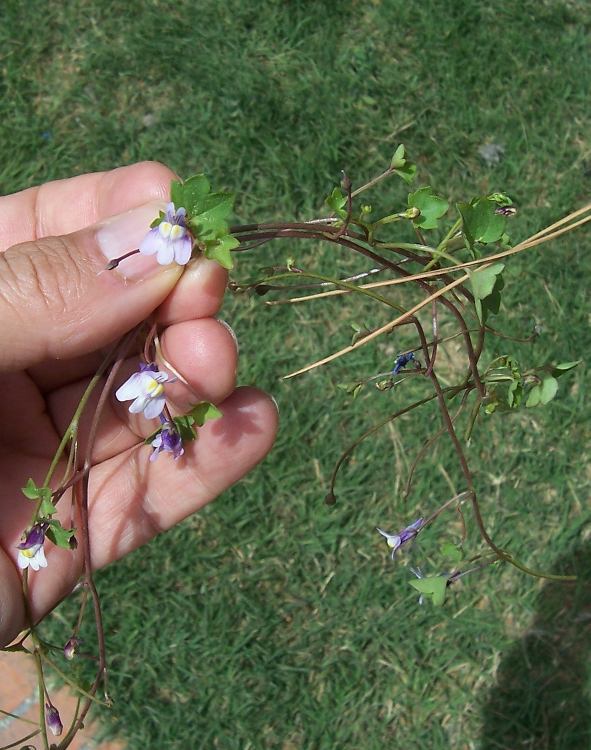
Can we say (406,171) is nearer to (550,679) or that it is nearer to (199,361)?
(199,361)

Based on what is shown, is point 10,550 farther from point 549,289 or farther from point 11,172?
point 549,289

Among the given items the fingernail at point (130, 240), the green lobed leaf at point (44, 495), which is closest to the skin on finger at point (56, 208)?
the fingernail at point (130, 240)

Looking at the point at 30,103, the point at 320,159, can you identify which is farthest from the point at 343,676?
the point at 30,103

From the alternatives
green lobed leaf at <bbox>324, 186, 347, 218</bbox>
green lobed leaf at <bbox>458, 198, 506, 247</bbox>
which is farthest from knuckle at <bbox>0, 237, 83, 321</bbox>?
green lobed leaf at <bbox>458, 198, 506, 247</bbox>

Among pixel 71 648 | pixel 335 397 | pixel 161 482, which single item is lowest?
pixel 335 397

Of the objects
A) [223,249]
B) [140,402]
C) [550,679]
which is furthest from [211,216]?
[550,679]

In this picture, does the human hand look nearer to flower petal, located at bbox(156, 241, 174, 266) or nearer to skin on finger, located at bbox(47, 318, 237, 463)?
skin on finger, located at bbox(47, 318, 237, 463)
